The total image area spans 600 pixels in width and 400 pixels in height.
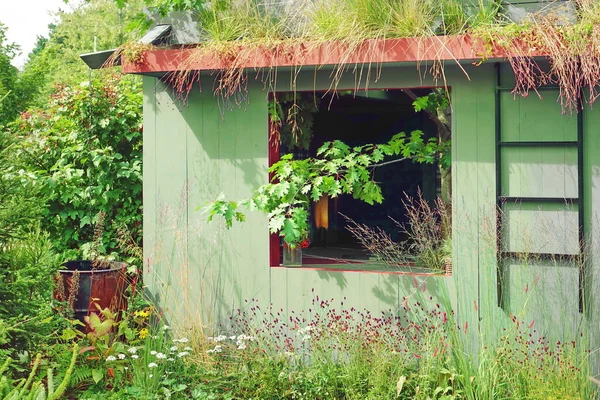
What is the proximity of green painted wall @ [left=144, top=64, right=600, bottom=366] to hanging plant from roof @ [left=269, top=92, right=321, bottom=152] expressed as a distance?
11 cm

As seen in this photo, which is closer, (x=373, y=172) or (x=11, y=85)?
(x=373, y=172)

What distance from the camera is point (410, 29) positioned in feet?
18.4

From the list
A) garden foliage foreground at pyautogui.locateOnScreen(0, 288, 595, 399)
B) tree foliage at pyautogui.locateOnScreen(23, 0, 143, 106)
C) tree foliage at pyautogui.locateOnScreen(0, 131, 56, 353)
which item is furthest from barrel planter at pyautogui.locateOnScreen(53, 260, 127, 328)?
tree foliage at pyautogui.locateOnScreen(23, 0, 143, 106)

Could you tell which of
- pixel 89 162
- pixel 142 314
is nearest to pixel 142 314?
pixel 142 314

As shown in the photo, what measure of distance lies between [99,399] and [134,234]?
250 cm

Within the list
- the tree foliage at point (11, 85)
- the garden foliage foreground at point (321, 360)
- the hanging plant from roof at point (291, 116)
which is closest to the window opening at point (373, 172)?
the hanging plant from roof at point (291, 116)

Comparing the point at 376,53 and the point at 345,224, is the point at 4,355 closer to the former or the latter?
the point at 376,53

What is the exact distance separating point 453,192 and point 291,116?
6.23ft

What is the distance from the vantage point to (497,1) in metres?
5.60

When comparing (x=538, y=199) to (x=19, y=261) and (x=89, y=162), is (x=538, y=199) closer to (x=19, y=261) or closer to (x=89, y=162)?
(x=19, y=261)

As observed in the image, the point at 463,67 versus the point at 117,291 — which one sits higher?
the point at 463,67

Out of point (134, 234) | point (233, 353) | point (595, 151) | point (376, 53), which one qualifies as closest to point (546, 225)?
point (595, 151)

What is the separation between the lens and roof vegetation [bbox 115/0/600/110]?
5195 mm

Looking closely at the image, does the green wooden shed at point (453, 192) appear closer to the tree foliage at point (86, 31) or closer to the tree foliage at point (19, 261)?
the tree foliage at point (19, 261)
